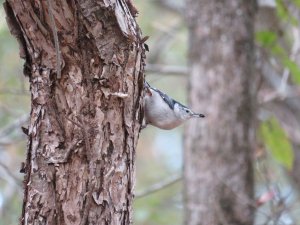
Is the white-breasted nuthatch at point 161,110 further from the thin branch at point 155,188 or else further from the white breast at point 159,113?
the thin branch at point 155,188

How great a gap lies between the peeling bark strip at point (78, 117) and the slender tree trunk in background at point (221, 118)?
2129 millimetres

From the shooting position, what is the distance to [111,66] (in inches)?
69.9

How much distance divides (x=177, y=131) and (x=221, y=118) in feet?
14.9

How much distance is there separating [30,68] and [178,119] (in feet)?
2.54

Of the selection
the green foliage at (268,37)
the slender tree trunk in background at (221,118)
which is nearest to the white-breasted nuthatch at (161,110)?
the green foliage at (268,37)

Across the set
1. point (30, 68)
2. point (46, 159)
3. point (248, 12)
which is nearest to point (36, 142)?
point (46, 159)

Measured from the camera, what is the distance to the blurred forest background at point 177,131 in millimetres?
3490

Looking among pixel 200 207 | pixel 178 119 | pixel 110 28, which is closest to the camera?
pixel 110 28

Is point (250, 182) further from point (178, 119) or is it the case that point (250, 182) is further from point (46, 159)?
point (46, 159)

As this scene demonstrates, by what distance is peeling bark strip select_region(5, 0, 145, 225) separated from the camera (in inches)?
68.7

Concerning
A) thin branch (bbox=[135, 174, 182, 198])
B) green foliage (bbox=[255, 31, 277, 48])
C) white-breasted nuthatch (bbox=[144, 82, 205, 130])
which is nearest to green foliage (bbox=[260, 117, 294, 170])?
green foliage (bbox=[255, 31, 277, 48])

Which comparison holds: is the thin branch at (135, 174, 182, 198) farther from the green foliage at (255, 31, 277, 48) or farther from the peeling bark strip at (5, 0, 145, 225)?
the peeling bark strip at (5, 0, 145, 225)

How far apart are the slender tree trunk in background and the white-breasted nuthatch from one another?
1363 millimetres

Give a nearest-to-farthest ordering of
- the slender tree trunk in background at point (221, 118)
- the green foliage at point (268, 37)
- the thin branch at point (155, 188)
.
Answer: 1. the green foliage at point (268, 37)
2. the slender tree trunk in background at point (221, 118)
3. the thin branch at point (155, 188)
